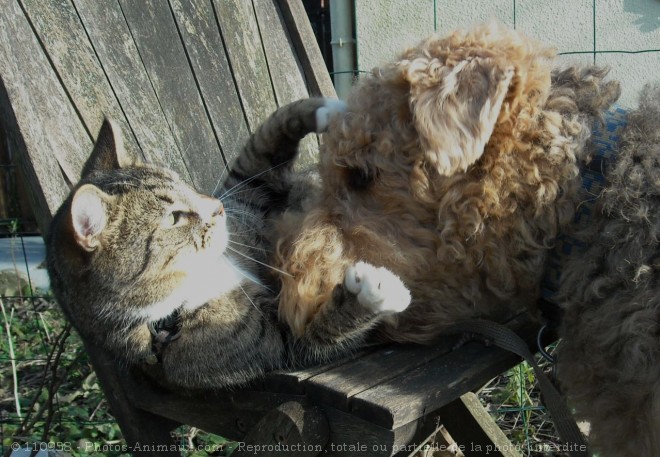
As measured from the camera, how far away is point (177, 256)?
7.62ft

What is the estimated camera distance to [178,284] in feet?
7.43

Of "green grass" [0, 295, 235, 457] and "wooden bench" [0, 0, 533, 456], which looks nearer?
"wooden bench" [0, 0, 533, 456]

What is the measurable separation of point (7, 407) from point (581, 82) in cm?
361

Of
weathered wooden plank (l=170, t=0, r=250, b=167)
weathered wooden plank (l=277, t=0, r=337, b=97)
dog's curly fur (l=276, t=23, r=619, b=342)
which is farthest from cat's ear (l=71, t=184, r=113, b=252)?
weathered wooden plank (l=277, t=0, r=337, b=97)

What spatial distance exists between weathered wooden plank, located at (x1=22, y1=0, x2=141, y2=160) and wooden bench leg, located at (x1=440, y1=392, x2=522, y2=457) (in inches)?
70.2

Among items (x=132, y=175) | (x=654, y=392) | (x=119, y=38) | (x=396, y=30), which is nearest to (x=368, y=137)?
(x=132, y=175)

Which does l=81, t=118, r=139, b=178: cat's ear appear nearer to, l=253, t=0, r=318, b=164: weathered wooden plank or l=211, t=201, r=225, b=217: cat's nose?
l=211, t=201, r=225, b=217: cat's nose

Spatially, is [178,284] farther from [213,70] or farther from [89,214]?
[213,70]

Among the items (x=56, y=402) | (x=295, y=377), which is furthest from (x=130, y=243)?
(x=56, y=402)

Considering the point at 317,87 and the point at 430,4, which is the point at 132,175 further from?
the point at 430,4

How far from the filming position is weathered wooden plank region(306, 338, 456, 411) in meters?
1.79

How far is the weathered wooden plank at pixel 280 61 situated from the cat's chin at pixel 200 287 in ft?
3.98

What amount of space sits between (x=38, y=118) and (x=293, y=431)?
1.56m

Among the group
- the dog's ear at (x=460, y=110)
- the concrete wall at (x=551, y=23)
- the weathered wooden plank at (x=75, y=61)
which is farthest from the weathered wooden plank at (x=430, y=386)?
the concrete wall at (x=551, y=23)
